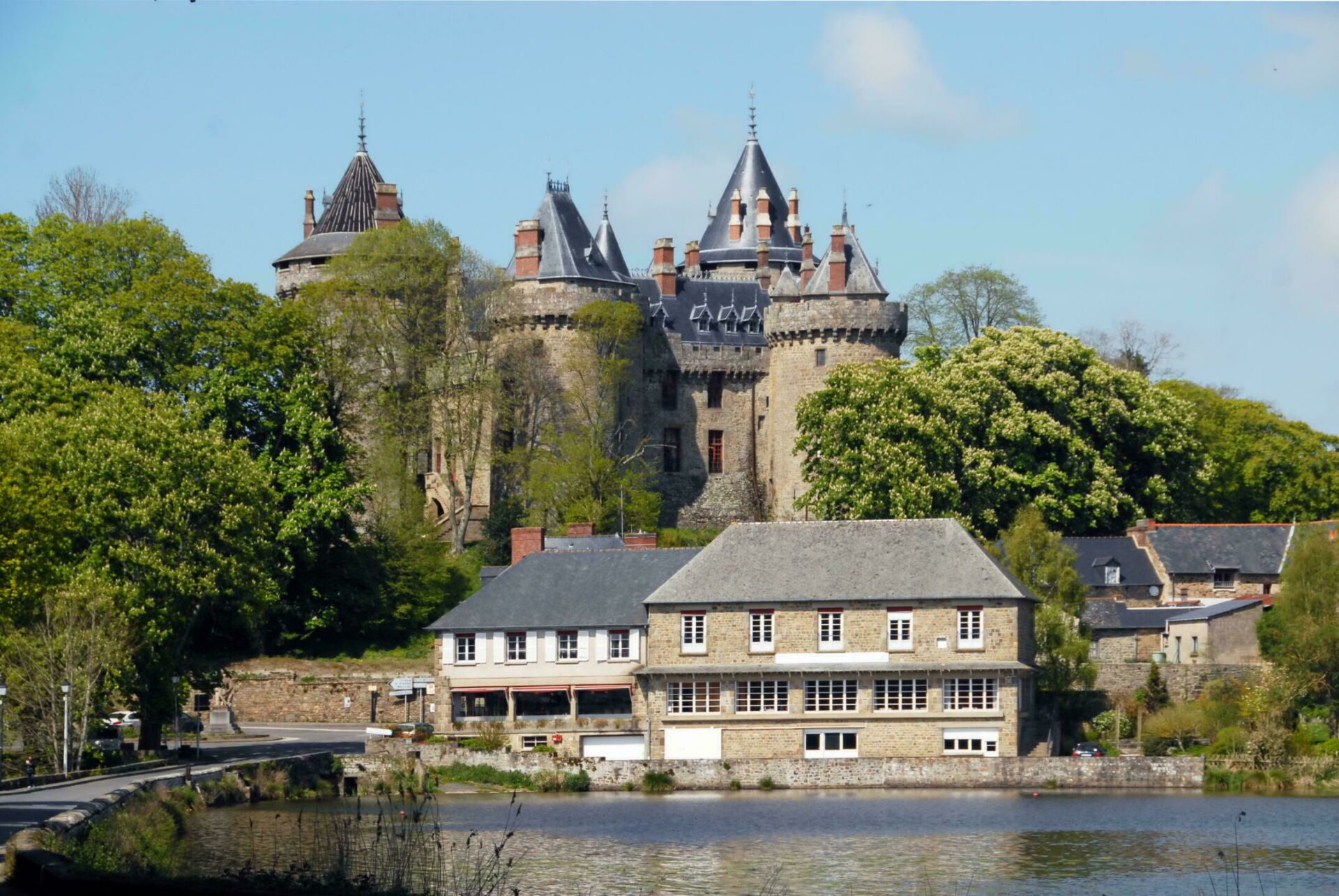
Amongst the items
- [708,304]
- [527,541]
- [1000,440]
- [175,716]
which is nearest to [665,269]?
[708,304]

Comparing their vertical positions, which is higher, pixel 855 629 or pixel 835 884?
pixel 855 629

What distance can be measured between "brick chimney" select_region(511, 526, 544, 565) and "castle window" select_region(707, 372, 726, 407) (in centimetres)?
2741

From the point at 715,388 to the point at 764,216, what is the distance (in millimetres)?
12831

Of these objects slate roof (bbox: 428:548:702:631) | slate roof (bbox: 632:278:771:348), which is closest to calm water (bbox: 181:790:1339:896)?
slate roof (bbox: 428:548:702:631)

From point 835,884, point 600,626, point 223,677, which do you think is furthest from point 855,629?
point 223,677

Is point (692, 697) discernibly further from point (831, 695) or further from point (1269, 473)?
point (1269, 473)

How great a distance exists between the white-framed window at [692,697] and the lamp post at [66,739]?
43.9 ft

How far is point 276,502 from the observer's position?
209ft

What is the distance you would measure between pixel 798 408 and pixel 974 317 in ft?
71.9

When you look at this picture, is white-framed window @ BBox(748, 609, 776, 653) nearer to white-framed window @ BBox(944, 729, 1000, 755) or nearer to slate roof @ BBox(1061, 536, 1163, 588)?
white-framed window @ BBox(944, 729, 1000, 755)

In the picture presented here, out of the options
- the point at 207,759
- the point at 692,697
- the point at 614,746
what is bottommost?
the point at 207,759

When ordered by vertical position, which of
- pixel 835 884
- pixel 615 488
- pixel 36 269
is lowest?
pixel 835 884

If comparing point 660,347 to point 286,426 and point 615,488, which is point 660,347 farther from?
→ point 286,426

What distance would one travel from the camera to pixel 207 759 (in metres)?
50.3
